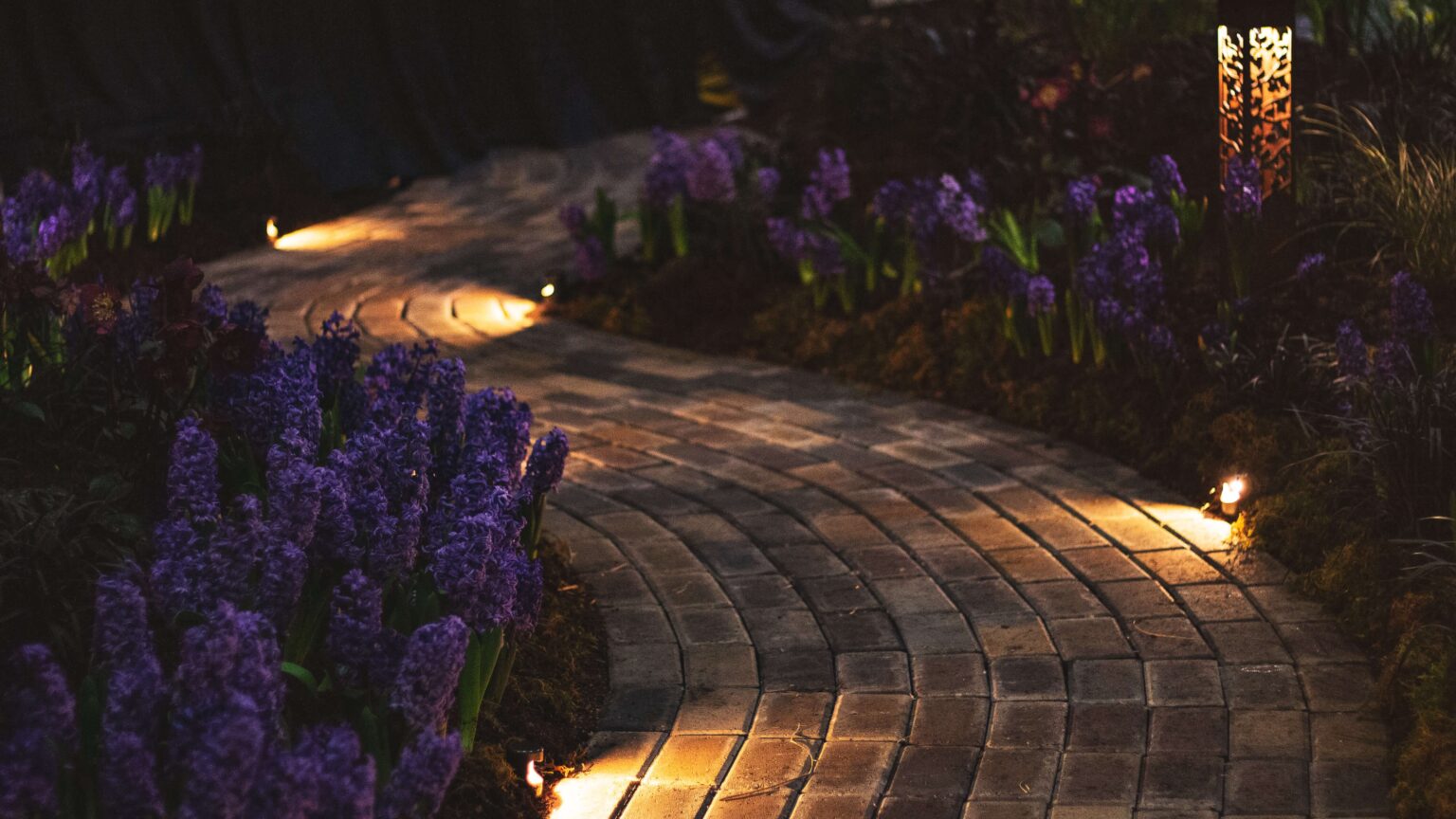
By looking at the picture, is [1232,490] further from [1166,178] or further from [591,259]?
[591,259]

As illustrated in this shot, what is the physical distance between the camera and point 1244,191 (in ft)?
20.3

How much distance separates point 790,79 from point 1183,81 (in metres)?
6.03

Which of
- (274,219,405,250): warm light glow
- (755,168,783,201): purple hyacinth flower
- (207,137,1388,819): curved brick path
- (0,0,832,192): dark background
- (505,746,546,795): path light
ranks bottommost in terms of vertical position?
(207,137,1388,819): curved brick path

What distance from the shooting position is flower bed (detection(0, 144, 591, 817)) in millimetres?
2945

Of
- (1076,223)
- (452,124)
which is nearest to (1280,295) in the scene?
(1076,223)

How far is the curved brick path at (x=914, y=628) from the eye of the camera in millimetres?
3748

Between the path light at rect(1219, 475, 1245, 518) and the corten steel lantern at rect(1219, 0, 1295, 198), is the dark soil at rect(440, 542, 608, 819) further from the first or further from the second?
the corten steel lantern at rect(1219, 0, 1295, 198)

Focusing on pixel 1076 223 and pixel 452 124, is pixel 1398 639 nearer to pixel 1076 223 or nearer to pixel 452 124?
pixel 1076 223

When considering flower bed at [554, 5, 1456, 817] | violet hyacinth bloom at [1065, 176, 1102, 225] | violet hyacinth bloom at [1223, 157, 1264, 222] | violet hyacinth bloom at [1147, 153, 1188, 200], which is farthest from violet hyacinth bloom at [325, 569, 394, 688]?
violet hyacinth bloom at [1147, 153, 1188, 200]

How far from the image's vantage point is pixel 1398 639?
4.21 m

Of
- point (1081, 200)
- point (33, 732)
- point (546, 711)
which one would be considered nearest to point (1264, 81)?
point (1081, 200)

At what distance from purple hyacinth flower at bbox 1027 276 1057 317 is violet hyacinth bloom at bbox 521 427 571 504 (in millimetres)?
2451

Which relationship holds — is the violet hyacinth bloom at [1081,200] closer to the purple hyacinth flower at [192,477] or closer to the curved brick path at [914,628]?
the curved brick path at [914,628]

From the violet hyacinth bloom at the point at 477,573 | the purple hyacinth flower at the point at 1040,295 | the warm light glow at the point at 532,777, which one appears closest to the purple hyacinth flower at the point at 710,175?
the purple hyacinth flower at the point at 1040,295
